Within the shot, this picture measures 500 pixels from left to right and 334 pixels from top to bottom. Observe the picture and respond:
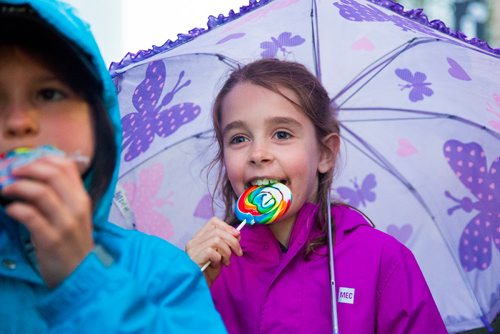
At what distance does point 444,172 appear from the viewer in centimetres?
277

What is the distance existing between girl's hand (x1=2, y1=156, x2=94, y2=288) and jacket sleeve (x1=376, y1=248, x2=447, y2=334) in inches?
52.9

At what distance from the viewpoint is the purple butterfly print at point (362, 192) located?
2900mm

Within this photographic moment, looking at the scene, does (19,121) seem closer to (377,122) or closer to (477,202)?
(377,122)

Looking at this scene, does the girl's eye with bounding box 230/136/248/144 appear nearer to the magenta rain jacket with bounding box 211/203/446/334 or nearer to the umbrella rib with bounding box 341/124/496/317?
the magenta rain jacket with bounding box 211/203/446/334

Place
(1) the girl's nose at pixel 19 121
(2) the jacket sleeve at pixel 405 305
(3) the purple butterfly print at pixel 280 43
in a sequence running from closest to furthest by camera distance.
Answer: (1) the girl's nose at pixel 19 121 → (2) the jacket sleeve at pixel 405 305 → (3) the purple butterfly print at pixel 280 43

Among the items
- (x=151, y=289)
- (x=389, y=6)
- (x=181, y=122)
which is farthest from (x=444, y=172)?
(x=151, y=289)

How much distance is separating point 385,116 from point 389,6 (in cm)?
47

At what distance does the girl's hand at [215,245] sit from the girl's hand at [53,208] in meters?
1.05

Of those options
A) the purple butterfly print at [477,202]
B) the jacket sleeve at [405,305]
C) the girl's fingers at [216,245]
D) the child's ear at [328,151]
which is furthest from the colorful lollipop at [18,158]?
the purple butterfly print at [477,202]

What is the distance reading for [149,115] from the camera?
2.79m

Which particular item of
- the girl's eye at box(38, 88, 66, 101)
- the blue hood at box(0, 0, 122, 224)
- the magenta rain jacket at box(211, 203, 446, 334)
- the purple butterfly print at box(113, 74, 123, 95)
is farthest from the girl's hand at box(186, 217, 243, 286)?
the girl's eye at box(38, 88, 66, 101)

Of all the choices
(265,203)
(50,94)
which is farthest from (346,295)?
(50,94)

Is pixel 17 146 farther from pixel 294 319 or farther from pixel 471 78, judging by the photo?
pixel 471 78

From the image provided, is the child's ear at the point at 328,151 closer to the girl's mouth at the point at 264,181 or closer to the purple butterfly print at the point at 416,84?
the girl's mouth at the point at 264,181
